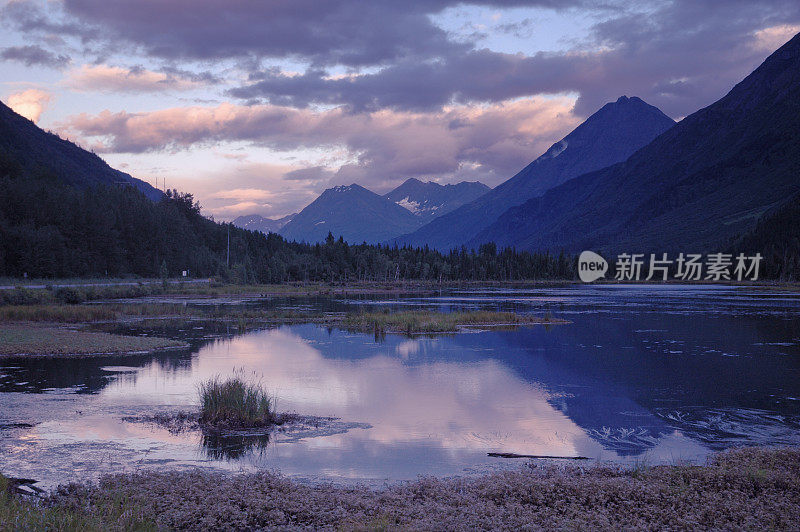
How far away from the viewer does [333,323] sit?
61.3 metres

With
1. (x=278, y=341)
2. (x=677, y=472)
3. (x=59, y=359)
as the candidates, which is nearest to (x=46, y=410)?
(x=59, y=359)

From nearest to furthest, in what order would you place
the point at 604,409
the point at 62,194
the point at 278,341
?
the point at 604,409
the point at 278,341
the point at 62,194

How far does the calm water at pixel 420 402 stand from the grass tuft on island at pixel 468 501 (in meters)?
2.12

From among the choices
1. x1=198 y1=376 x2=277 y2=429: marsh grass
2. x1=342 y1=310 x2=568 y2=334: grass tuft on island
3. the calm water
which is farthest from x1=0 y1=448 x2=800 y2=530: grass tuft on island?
x1=342 y1=310 x2=568 y2=334: grass tuft on island

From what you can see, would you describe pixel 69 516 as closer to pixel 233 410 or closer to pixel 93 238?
pixel 233 410

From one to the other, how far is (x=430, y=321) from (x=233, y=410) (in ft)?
121

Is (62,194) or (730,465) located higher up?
(62,194)

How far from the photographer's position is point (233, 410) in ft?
73.5

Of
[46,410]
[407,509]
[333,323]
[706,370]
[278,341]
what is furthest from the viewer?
[333,323]

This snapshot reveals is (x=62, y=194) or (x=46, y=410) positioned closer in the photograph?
(x=46, y=410)

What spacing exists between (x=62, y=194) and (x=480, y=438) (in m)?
128

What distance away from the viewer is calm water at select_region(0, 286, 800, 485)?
61.4 feet

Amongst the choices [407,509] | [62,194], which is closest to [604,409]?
[407,509]

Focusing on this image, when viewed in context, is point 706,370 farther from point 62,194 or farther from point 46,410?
point 62,194
